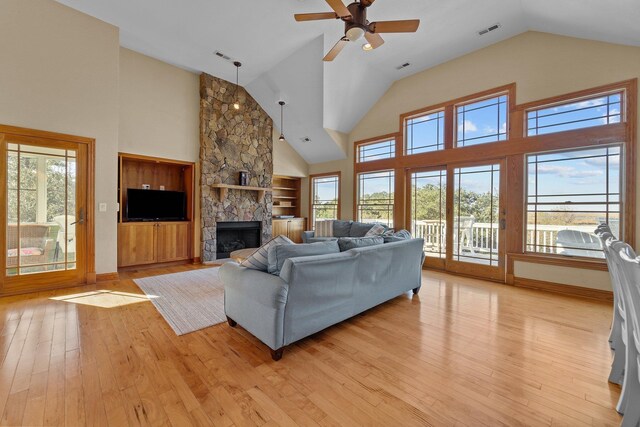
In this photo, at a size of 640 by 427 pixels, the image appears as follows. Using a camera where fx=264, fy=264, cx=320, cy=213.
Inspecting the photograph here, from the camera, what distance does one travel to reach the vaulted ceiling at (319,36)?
3.60 m

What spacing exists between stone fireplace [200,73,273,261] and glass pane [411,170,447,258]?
3.66m

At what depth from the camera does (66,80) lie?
3826mm

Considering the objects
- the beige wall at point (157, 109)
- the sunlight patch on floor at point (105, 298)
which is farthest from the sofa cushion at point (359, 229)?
the sunlight patch on floor at point (105, 298)

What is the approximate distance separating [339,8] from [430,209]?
13.5ft

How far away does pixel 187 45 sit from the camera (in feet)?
15.3

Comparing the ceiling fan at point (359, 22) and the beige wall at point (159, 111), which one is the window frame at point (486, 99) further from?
the beige wall at point (159, 111)

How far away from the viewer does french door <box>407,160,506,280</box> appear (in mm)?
4656

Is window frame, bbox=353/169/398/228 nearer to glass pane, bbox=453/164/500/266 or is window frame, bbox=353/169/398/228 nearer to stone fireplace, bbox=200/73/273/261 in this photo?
glass pane, bbox=453/164/500/266

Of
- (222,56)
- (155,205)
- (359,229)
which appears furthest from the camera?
(359,229)

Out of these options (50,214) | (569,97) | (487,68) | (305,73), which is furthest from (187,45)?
(569,97)

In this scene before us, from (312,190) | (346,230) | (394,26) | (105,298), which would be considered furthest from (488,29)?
(105,298)

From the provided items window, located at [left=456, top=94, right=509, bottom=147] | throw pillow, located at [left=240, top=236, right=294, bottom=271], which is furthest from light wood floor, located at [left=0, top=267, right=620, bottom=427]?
window, located at [left=456, top=94, right=509, bottom=147]

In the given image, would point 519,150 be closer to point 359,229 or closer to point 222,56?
point 359,229

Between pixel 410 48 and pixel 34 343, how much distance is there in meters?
6.31
